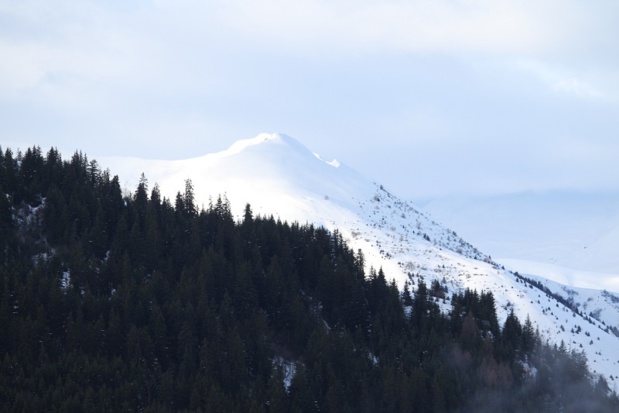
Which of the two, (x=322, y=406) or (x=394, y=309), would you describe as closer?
(x=322, y=406)

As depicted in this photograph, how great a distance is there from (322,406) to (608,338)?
282 ft

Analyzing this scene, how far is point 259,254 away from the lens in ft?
451

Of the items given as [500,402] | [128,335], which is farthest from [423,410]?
[128,335]

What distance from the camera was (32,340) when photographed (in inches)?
3976

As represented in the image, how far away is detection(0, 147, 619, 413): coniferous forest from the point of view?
101688 mm

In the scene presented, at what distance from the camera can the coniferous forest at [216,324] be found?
10169 centimetres

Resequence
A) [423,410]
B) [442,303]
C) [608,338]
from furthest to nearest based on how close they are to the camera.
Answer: [608,338]
[442,303]
[423,410]

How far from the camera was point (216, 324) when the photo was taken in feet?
384

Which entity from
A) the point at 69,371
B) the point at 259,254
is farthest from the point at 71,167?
the point at 69,371

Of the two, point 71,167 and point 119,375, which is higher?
point 71,167

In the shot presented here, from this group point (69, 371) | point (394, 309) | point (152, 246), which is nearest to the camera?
point (69, 371)

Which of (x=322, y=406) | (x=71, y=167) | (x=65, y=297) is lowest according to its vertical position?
(x=322, y=406)

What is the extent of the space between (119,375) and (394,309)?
47083mm

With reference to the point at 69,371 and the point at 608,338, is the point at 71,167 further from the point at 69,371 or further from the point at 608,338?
the point at 608,338
